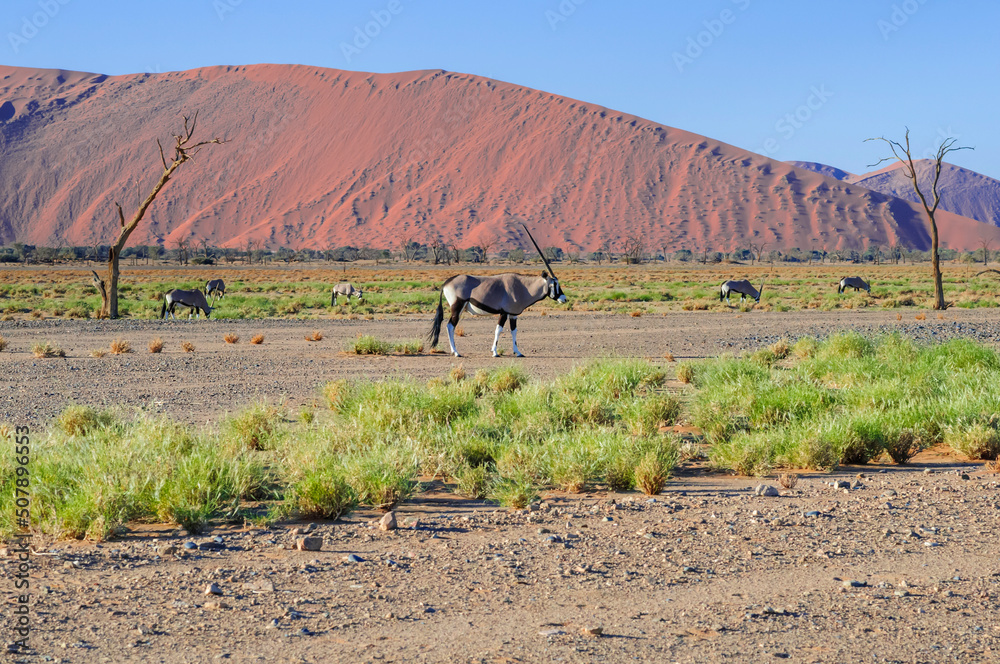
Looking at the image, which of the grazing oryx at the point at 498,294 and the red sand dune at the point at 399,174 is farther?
the red sand dune at the point at 399,174

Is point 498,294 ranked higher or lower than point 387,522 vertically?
higher

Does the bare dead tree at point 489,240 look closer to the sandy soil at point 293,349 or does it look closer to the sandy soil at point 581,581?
the sandy soil at point 293,349

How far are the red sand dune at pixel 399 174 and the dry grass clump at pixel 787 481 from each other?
389ft

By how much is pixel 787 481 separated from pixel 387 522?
10.8ft

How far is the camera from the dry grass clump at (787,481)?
7.41 m

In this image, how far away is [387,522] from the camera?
6230mm

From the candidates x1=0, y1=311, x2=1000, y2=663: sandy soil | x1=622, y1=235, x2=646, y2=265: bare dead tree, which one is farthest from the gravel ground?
x1=622, y1=235, x2=646, y2=265: bare dead tree

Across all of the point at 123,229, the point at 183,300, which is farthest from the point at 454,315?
the point at 183,300

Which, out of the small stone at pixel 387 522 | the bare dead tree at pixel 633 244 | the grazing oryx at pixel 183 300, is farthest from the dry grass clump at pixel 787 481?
the bare dead tree at pixel 633 244

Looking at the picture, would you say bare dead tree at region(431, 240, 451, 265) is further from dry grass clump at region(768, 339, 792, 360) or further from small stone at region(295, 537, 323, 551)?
small stone at region(295, 537, 323, 551)

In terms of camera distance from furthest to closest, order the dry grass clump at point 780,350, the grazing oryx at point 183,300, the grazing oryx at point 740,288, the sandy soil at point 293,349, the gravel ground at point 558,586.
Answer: the grazing oryx at point 740,288 → the grazing oryx at point 183,300 → the dry grass clump at point 780,350 → the sandy soil at point 293,349 → the gravel ground at point 558,586

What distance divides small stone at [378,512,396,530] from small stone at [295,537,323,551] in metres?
0.55

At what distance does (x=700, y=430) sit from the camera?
32.4 feet

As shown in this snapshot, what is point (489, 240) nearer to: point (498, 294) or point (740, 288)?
point (740, 288)
